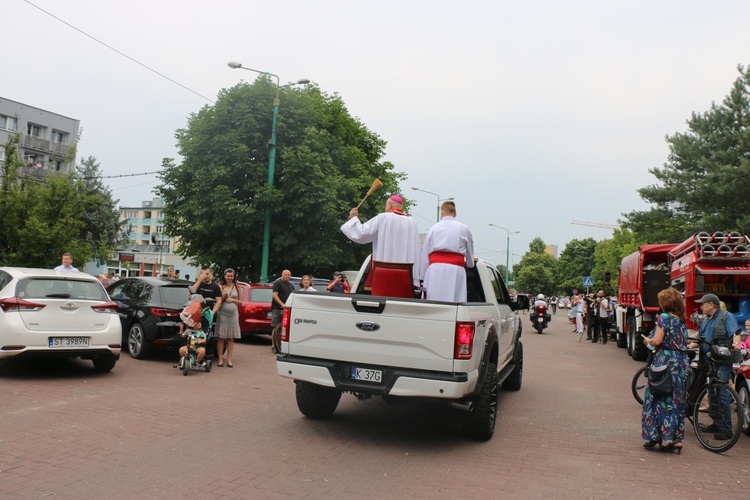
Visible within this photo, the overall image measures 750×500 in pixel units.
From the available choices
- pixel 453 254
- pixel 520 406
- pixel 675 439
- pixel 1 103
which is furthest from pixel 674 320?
pixel 1 103

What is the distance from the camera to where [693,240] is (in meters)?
12.9

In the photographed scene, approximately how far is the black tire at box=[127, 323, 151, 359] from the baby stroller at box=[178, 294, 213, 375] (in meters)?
1.33

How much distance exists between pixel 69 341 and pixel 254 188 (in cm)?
1493

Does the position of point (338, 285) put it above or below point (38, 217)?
below

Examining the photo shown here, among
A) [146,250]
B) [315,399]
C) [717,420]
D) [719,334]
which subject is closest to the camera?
[717,420]

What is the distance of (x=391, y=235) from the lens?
6.81 m

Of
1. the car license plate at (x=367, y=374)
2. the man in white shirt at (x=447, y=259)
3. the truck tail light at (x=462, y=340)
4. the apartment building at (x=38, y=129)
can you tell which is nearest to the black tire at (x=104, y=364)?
the car license plate at (x=367, y=374)

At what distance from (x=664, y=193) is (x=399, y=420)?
931 inches

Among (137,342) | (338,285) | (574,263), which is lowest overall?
(137,342)

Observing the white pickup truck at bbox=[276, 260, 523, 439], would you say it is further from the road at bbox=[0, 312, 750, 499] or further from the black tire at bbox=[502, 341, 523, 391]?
the black tire at bbox=[502, 341, 523, 391]

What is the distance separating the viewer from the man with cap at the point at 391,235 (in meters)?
6.82

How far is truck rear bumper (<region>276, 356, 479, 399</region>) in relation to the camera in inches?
222

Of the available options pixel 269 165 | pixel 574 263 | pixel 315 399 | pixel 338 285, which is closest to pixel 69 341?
pixel 315 399

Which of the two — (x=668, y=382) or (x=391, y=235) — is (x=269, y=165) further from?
(x=668, y=382)
